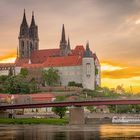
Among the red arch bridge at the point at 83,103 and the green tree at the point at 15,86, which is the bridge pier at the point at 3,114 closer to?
the red arch bridge at the point at 83,103

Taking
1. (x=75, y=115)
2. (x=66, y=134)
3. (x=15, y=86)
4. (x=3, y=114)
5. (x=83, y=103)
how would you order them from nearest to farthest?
1. (x=66, y=134)
2. (x=83, y=103)
3. (x=75, y=115)
4. (x=3, y=114)
5. (x=15, y=86)

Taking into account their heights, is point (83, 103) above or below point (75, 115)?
above

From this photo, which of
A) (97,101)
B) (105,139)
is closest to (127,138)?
(105,139)

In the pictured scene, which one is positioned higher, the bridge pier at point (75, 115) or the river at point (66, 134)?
the bridge pier at point (75, 115)

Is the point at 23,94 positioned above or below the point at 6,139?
above

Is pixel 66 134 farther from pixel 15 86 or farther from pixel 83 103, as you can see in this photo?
pixel 15 86

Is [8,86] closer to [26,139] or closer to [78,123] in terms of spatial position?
[78,123]

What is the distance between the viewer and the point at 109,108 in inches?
7756

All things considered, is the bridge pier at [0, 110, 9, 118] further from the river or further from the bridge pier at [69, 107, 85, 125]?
the river

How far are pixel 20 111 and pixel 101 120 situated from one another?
24974 mm

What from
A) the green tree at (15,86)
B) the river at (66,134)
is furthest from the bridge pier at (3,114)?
the green tree at (15,86)

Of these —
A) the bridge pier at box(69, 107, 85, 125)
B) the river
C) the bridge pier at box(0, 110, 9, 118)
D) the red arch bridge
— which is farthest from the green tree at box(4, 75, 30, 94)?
the river

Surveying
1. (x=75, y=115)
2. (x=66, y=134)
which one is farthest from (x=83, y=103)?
(x=66, y=134)

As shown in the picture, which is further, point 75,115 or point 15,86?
point 15,86
